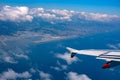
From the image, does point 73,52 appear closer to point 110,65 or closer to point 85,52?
point 85,52

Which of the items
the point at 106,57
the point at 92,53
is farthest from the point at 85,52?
the point at 106,57

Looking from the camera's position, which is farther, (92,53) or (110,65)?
(92,53)

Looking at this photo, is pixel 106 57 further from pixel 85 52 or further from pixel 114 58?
pixel 85 52

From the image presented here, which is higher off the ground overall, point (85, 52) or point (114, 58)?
point (85, 52)

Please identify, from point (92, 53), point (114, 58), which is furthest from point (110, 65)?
point (92, 53)

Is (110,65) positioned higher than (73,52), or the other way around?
(73,52)

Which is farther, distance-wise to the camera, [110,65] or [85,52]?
[85,52]

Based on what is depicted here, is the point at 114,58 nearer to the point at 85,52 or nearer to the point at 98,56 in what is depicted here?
the point at 98,56
